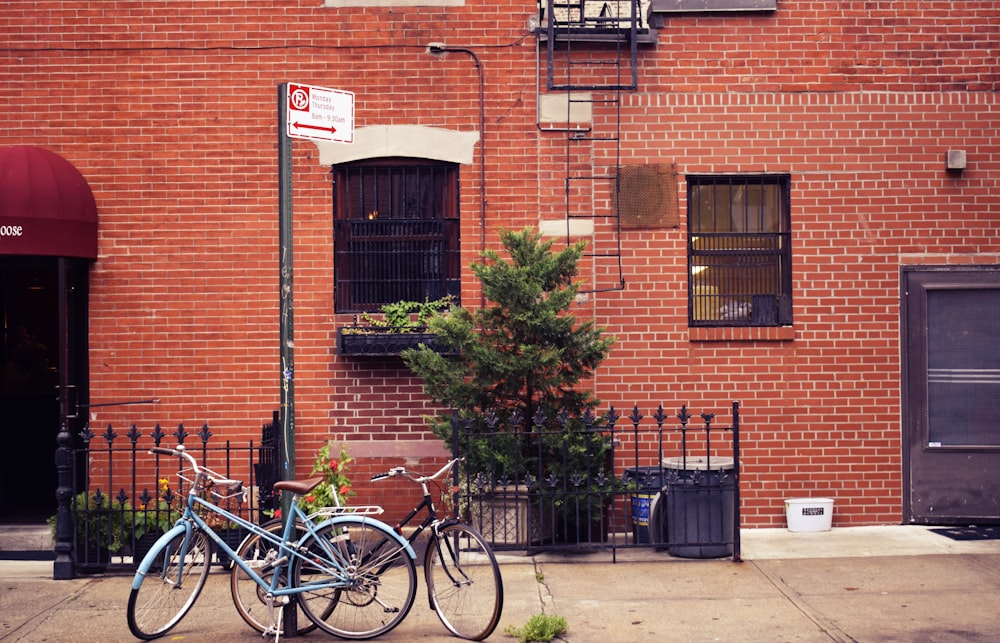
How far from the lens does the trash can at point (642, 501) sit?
866cm

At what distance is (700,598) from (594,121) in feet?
15.2

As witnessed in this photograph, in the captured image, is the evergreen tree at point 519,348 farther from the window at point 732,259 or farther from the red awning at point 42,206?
the red awning at point 42,206

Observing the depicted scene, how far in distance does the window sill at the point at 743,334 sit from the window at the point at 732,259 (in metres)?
0.15

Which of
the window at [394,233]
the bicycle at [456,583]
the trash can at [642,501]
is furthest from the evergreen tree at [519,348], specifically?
the bicycle at [456,583]

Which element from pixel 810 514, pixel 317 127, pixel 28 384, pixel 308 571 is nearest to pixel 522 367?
pixel 308 571

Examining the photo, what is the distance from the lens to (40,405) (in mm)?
10469

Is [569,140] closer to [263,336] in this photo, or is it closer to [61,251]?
[263,336]

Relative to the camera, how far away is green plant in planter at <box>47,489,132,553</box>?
8070mm

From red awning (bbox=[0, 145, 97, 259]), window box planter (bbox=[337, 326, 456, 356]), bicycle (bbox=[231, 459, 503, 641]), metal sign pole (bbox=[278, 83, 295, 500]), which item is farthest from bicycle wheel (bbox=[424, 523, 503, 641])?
red awning (bbox=[0, 145, 97, 259])

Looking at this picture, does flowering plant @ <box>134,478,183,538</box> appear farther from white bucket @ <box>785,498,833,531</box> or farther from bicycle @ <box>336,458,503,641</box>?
white bucket @ <box>785,498,833,531</box>

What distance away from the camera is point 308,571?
6.46 meters

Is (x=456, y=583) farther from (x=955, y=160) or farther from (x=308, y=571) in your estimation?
(x=955, y=160)

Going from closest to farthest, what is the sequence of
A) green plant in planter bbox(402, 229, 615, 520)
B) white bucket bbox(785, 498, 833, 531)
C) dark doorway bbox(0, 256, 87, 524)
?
green plant in planter bbox(402, 229, 615, 520) < white bucket bbox(785, 498, 833, 531) < dark doorway bbox(0, 256, 87, 524)

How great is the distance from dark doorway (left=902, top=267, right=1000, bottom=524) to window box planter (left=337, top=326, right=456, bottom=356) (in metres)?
4.40
